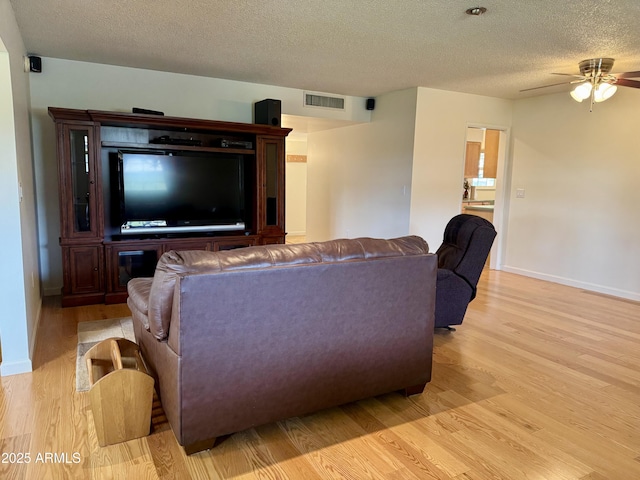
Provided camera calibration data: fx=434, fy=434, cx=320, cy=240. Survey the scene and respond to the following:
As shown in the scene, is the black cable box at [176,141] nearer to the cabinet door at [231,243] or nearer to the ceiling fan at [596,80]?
the cabinet door at [231,243]

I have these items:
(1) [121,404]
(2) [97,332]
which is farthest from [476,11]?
(2) [97,332]

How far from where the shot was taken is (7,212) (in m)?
2.63

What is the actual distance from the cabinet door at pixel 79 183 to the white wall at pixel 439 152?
3.64 m

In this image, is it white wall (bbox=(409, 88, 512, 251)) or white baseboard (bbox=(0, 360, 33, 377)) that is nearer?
white baseboard (bbox=(0, 360, 33, 377))

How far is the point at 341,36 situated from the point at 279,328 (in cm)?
260

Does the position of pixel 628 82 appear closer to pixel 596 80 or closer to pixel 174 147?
pixel 596 80

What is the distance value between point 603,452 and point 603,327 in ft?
7.24

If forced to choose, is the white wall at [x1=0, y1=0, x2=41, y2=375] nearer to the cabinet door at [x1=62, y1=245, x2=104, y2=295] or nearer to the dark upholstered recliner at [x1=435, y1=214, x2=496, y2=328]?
the cabinet door at [x1=62, y1=245, x2=104, y2=295]

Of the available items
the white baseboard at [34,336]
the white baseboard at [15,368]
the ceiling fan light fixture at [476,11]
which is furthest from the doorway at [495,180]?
the white baseboard at [15,368]

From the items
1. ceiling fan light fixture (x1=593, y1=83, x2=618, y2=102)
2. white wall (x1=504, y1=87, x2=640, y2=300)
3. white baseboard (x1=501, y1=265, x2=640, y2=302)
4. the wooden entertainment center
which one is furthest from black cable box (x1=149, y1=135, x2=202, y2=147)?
white baseboard (x1=501, y1=265, x2=640, y2=302)

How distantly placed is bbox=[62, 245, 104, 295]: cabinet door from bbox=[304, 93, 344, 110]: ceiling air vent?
3.19 metres

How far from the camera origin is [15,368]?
2.74m

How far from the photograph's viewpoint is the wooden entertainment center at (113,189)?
4.09 m

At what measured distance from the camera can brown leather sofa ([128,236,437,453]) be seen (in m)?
1.84
